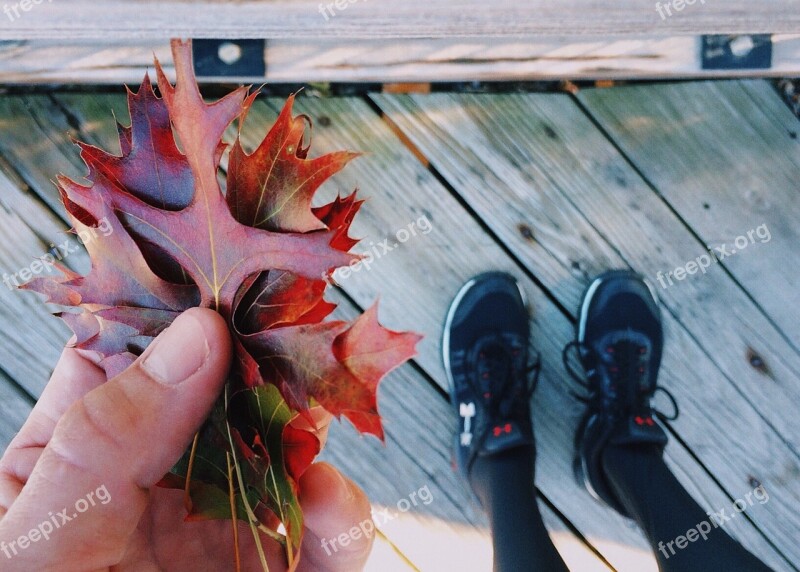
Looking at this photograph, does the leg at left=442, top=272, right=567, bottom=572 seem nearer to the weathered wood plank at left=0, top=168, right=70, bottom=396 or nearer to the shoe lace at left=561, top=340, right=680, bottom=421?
the shoe lace at left=561, top=340, right=680, bottom=421

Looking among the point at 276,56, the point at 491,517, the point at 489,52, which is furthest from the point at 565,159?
the point at 491,517

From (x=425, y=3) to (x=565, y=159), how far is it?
16.6 inches

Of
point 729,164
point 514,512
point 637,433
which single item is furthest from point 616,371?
point 729,164

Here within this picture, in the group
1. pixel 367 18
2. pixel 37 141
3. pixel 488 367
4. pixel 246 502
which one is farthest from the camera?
pixel 488 367

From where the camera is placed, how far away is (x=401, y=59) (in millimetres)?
926

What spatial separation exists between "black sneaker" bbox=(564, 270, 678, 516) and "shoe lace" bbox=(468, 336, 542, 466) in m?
0.08

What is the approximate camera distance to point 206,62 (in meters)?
0.90

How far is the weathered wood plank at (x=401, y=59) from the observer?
0.90 m

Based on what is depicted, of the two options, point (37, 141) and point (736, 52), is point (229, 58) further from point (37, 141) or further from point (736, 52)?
point (736, 52)

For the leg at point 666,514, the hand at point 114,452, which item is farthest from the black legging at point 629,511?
the hand at point 114,452

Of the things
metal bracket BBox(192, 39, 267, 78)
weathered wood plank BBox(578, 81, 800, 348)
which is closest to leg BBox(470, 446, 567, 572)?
weathered wood plank BBox(578, 81, 800, 348)

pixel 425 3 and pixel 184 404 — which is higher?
pixel 425 3

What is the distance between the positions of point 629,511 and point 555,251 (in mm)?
486

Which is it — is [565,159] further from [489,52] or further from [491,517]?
[491,517]
